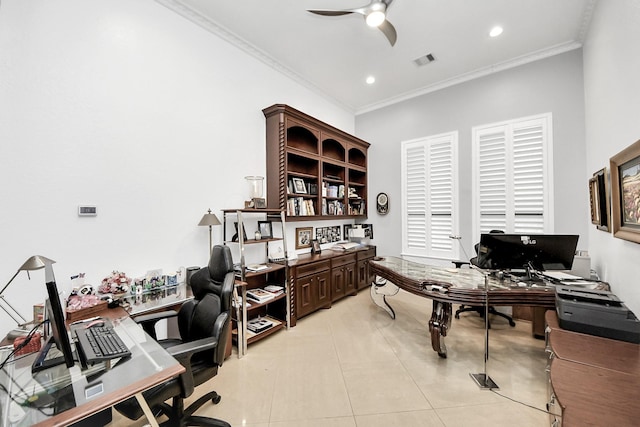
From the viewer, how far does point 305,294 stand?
132 inches

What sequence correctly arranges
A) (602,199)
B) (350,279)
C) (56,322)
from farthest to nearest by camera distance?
1. (350,279)
2. (602,199)
3. (56,322)

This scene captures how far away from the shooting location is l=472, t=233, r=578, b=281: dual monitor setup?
7.84ft

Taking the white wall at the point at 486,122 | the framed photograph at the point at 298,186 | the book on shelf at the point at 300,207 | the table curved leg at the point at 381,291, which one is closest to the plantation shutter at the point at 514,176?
the white wall at the point at 486,122

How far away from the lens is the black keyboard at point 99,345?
3.93 feet

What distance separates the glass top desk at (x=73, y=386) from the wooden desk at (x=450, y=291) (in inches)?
85.2

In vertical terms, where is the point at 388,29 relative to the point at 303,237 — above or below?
above

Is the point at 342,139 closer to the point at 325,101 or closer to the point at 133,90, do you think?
the point at 325,101

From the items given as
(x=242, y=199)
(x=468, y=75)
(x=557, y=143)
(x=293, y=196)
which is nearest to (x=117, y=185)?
(x=242, y=199)

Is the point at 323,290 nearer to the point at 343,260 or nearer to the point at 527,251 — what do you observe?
→ the point at 343,260

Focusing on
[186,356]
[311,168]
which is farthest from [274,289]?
[311,168]

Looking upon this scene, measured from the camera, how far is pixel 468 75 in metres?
3.90

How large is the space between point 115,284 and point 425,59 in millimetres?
4557

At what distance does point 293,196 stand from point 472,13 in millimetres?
3007

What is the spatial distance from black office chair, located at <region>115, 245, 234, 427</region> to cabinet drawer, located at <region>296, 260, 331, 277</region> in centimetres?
146
